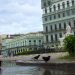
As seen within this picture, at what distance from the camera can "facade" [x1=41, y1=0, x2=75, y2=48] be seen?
4544 inches

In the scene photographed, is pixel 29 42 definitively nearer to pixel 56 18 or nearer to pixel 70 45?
pixel 56 18

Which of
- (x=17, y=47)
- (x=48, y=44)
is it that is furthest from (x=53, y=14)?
(x=17, y=47)

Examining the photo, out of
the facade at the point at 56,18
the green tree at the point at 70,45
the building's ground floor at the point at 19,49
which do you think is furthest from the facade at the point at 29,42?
the green tree at the point at 70,45

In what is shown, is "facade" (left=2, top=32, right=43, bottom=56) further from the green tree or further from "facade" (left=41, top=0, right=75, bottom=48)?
the green tree

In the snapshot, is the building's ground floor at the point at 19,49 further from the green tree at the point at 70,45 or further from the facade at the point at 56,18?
the green tree at the point at 70,45

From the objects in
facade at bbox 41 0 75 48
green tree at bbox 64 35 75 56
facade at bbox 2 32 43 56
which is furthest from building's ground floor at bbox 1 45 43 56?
green tree at bbox 64 35 75 56

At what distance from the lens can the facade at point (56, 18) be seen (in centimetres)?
11541

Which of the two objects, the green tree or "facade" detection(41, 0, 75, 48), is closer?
the green tree

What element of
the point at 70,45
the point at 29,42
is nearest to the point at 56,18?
the point at 29,42

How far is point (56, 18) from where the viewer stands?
123 metres

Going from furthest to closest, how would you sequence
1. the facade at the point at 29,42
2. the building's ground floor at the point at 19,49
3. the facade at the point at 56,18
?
the facade at the point at 29,42 → the building's ground floor at the point at 19,49 → the facade at the point at 56,18

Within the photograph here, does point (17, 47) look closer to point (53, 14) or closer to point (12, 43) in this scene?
point (12, 43)

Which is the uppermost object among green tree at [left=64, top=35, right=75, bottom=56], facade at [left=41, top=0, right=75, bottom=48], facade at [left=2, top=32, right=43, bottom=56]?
facade at [left=41, top=0, right=75, bottom=48]

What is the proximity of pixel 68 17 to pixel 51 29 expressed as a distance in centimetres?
1164
